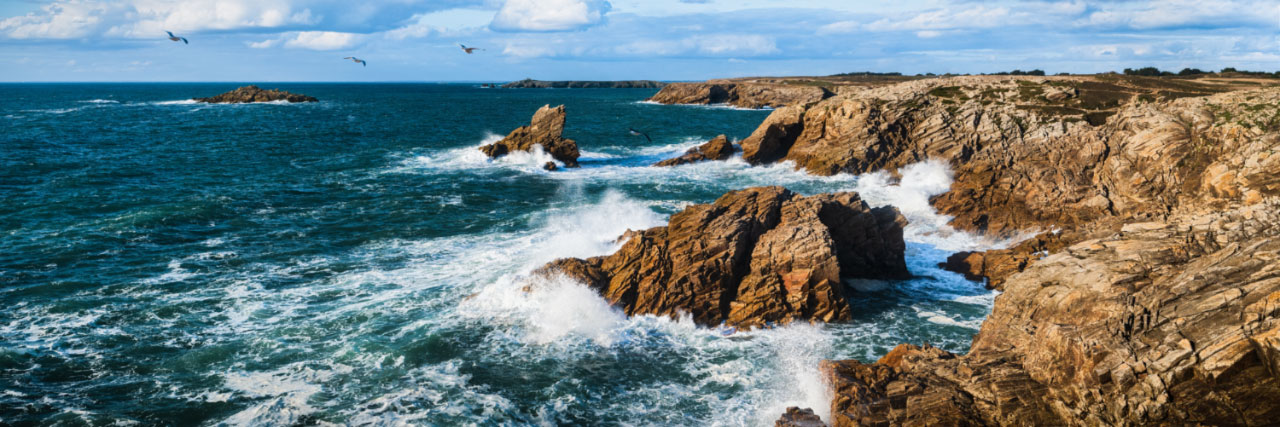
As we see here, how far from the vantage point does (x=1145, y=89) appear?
52094 mm

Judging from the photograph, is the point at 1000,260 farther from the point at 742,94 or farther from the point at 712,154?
the point at 742,94

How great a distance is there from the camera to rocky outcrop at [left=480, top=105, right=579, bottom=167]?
57.6 m

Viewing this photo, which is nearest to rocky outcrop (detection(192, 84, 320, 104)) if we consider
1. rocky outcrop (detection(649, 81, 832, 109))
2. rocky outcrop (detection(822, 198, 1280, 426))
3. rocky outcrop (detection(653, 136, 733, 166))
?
rocky outcrop (detection(649, 81, 832, 109))

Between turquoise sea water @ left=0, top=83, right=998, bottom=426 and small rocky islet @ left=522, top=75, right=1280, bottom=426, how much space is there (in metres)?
1.60

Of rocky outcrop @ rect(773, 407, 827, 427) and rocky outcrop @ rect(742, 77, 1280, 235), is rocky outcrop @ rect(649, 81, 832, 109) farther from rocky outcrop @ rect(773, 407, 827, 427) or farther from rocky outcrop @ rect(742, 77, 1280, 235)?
rocky outcrop @ rect(773, 407, 827, 427)

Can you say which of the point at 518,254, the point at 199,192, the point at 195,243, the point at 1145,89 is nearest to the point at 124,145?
the point at 199,192

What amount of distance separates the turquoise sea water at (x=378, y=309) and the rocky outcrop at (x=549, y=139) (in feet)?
22.1

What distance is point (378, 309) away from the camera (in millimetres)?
23922

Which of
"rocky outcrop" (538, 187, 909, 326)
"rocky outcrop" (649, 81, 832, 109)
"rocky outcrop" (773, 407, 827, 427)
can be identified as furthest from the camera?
"rocky outcrop" (649, 81, 832, 109)

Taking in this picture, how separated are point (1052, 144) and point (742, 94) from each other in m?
124

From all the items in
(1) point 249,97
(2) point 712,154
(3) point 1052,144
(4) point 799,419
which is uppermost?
(1) point 249,97

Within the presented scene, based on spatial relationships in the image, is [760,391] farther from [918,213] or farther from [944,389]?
[918,213]

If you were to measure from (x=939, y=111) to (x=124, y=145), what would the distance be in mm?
74669

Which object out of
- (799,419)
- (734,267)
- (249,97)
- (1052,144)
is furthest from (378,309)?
(249,97)
